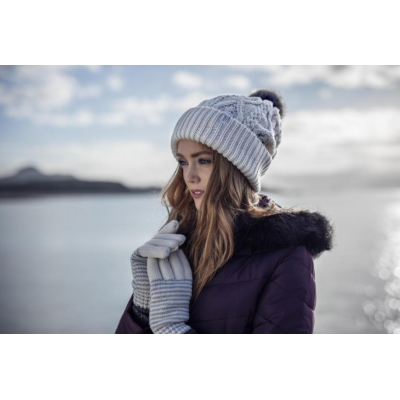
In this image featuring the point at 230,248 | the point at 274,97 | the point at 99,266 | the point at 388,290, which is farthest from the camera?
the point at 388,290

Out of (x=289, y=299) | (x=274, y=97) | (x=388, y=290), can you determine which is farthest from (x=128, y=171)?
(x=388, y=290)

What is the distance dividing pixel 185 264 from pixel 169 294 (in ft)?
0.38

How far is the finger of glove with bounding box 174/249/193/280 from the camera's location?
107 centimetres

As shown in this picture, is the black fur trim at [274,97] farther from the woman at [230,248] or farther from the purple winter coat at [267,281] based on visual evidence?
the purple winter coat at [267,281]

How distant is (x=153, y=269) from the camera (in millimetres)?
1063

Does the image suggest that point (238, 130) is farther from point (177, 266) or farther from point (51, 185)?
point (51, 185)

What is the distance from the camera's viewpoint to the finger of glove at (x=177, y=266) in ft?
3.50

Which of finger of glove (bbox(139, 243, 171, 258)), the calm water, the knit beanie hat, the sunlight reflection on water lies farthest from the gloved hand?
the sunlight reflection on water

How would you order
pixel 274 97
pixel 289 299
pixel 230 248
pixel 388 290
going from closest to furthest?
1. pixel 289 299
2. pixel 230 248
3. pixel 274 97
4. pixel 388 290

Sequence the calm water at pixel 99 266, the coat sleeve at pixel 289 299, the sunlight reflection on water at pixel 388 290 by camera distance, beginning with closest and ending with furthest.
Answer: the coat sleeve at pixel 289 299 → the calm water at pixel 99 266 → the sunlight reflection on water at pixel 388 290

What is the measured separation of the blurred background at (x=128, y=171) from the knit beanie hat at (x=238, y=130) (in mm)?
131

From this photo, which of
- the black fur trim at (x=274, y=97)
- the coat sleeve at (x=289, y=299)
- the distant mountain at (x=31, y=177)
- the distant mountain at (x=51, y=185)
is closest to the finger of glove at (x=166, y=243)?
the coat sleeve at (x=289, y=299)

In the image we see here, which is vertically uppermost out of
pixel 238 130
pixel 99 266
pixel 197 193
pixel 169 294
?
pixel 238 130

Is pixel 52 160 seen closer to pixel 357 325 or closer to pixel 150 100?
pixel 150 100
